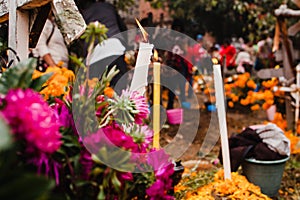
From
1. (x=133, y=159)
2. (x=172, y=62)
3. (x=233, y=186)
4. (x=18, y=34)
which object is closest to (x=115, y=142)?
(x=133, y=159)

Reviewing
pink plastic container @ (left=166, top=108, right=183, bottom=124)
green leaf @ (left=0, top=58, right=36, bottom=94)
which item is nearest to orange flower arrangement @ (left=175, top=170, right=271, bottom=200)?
pink plastic container @ (left=166, top=108, right=183, bottom=124)

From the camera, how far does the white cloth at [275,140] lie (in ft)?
8.37

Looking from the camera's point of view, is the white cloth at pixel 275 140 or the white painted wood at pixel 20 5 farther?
the white cloth at pixel 275 140

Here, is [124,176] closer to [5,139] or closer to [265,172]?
[5,139]

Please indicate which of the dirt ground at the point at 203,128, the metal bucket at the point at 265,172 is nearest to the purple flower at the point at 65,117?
the metal bucket at the point at 265,172

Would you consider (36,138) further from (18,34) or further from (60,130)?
(18,34)

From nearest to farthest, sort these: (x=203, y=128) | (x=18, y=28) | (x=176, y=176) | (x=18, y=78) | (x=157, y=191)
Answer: (x=18, y=78) < (x=157, y=191) < (x=176, y=176) < (x=18, y=28) < (x=203, y=128)

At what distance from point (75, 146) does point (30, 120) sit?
6.4 inches

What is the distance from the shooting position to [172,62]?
5.48m

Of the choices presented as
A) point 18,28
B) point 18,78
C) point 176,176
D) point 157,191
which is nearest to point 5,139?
point 18,78

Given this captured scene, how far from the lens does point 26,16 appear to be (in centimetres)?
115

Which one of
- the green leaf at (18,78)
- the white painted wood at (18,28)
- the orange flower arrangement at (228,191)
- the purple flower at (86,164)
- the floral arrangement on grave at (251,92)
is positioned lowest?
the orange flower arrangement at (228,191)

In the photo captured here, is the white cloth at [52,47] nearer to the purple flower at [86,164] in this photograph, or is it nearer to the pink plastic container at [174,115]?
the pink plastic container at [174,115]

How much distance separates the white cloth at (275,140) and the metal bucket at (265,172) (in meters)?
0.08
